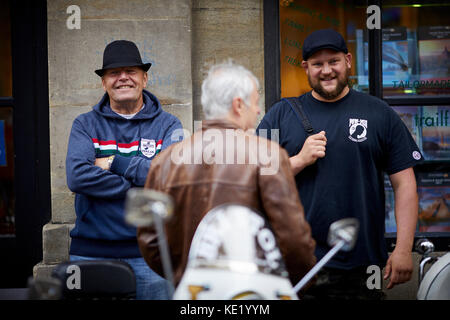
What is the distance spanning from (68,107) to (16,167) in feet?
2.65

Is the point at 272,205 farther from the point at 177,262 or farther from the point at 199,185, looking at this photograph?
the point at 177,262

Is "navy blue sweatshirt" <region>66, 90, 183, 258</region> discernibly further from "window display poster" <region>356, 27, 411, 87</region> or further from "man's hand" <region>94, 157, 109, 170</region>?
"window display poster" <region>356, 27, 411, 87</region>

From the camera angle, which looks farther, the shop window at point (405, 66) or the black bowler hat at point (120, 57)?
the shop window at point (405, 66)

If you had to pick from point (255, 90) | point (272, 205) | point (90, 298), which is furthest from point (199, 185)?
point (90, 298)

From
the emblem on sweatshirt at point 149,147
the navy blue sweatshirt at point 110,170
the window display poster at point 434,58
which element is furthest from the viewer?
the window display poster at point 434,58

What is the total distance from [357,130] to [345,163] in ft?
0.71

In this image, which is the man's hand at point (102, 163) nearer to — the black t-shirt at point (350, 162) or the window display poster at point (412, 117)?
the black t-shirt at point (350, 162)

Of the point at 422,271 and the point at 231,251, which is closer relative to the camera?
the point at 231,251

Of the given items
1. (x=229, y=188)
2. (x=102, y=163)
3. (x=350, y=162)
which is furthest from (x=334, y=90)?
(x=102, y=163)

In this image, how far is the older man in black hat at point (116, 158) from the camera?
3.29m

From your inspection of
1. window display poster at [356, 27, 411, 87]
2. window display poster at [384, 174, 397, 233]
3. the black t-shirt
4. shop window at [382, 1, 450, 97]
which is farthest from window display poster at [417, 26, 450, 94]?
the black t-shirt

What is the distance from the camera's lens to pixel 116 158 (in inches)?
131

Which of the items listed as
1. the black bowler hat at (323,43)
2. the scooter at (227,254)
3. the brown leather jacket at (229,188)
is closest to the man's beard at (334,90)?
the black bowler hat at (323,43)

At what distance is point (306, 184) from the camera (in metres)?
3.09
